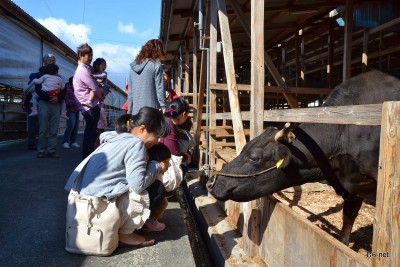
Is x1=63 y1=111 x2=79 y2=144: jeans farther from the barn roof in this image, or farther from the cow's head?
the cow's head

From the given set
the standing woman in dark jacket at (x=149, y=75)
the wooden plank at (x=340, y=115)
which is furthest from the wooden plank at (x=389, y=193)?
the standing woman in dark jacket at (x=149, y=75)

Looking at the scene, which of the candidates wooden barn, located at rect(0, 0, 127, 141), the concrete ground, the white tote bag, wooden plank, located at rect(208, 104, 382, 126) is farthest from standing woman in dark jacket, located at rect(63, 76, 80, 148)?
wooden plank, located at rect(208, 104, 382, 126)

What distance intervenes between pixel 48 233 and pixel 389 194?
2.88m

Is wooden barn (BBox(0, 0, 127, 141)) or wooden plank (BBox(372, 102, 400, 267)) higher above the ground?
wooden barn (BBox(0, 0, 127, 141))

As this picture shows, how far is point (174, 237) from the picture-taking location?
11.5 ft

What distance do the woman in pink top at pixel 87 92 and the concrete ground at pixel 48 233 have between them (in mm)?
651

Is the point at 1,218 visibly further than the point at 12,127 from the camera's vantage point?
No

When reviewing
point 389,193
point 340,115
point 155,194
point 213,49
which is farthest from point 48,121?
point 389,193

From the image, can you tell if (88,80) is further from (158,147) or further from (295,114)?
(295,114)

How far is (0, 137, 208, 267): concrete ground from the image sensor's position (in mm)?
2900

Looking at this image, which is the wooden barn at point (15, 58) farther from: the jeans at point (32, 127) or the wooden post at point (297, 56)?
the wooden post at point (297, 56)

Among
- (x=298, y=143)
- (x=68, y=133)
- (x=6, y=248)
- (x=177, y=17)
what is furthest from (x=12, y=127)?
(x=298, y=143)

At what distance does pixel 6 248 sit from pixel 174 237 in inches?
55.4

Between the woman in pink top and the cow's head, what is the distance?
2.93 meters
